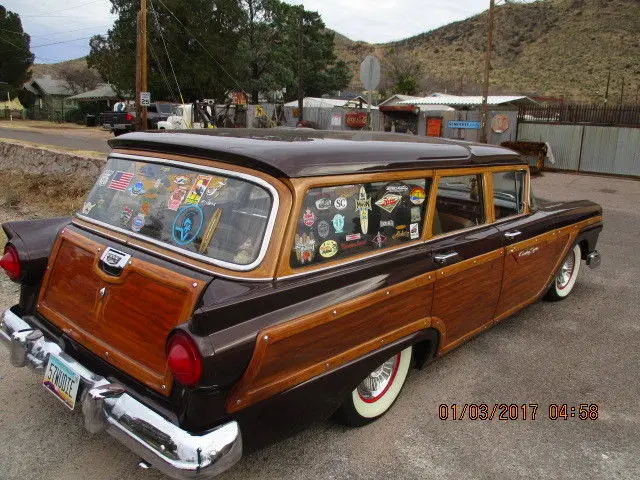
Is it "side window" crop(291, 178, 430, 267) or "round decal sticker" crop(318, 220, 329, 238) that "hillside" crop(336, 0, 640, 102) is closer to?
"side window" crop(291, 178, 430, 267)

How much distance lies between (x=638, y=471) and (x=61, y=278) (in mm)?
3150

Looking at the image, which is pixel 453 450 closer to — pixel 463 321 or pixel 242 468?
pixel 463 321

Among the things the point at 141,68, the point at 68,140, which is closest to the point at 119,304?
the point at 141,68

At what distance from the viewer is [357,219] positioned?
8.79 ft

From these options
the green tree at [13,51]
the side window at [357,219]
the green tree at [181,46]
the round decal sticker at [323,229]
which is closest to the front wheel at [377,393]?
the side window at [357,219]

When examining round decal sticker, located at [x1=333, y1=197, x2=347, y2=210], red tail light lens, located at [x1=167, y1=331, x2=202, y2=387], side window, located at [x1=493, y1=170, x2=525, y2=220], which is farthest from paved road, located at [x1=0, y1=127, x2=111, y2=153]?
red tail light lens, located at [x1=167, y1=331, x2=202, y2=387]

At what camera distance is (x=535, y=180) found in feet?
46.5

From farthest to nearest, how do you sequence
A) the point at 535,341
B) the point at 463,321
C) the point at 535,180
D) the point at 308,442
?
the point at 535,180, the point at 535,341, the point at 463,321, the point at 308,442

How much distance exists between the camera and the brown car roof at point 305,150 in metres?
2.39

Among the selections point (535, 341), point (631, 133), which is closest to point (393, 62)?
point (631, 133)

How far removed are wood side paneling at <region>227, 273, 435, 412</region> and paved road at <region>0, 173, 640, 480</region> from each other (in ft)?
1.89

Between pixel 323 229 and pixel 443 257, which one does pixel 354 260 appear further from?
pixel 443 257

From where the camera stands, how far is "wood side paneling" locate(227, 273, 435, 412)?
83.1 inches

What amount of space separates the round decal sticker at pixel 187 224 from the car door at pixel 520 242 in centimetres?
210
